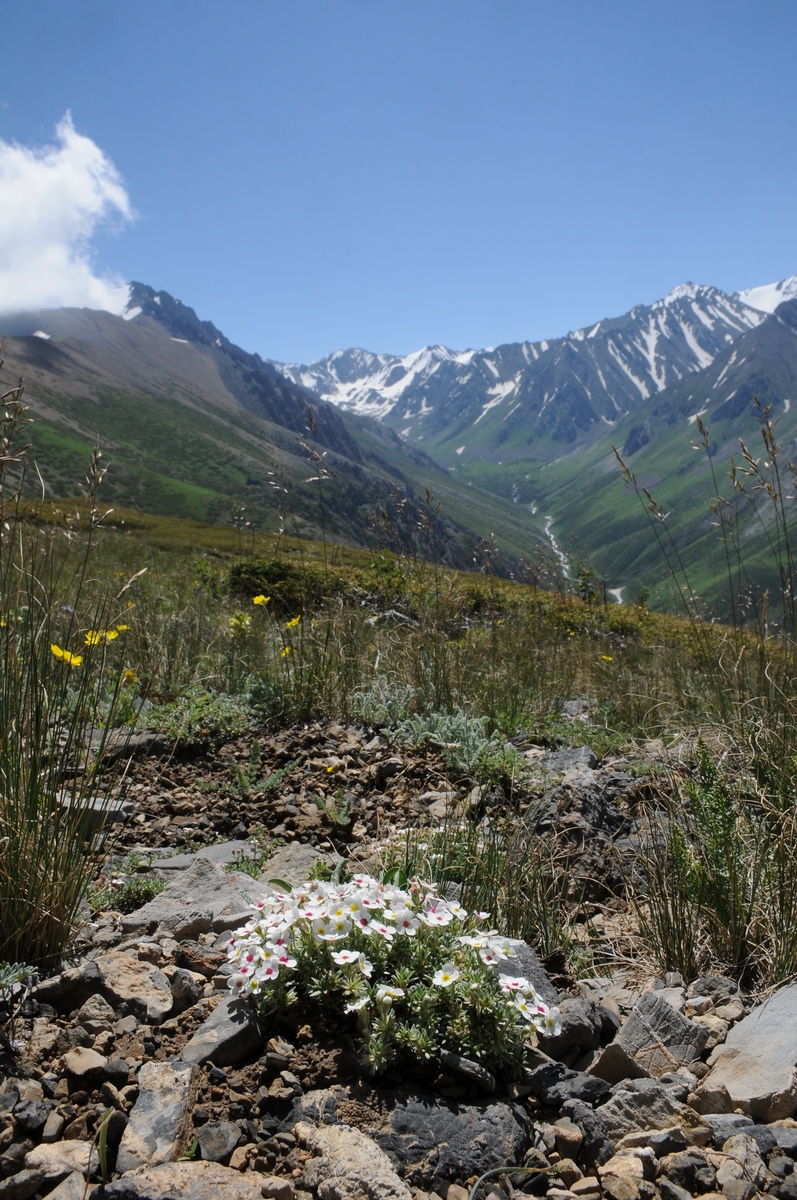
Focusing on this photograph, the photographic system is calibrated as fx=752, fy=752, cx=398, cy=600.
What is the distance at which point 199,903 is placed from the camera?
9.49 ft

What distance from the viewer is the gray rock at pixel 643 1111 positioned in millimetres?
1956

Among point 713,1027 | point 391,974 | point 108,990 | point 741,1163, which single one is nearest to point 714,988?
point 713,1027

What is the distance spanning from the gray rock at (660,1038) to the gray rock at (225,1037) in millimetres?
1112

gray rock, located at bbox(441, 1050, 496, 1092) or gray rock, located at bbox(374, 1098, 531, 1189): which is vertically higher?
gray rock, located at bbox(441, 1050, 496, 1092)

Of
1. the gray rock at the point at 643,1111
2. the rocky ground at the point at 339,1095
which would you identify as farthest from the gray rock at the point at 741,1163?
the gray rock at the point at 643,1111

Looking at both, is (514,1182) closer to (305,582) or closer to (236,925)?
(236,925)

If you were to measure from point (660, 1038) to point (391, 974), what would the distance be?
84 cm

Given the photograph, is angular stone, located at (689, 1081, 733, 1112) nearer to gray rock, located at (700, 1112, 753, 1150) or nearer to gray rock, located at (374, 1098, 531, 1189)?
gray rock, located at (700, 1112, 753, 1150)

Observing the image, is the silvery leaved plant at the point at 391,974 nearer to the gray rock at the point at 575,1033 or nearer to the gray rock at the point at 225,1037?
the gray rock at the point at 225,1037

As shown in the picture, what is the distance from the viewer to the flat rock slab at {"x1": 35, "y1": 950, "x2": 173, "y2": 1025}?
2262 mm

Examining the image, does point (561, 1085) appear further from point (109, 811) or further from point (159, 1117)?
point (109, 811)

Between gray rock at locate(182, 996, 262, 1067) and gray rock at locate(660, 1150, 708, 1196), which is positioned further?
gray rock at locate(182, 996, 262, 1067)

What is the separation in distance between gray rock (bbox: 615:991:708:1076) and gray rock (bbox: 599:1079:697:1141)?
0.21 meters

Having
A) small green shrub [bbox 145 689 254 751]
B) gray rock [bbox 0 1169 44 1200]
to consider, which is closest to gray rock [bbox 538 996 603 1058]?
gray rock [bbox 0 1169 44 1200]
